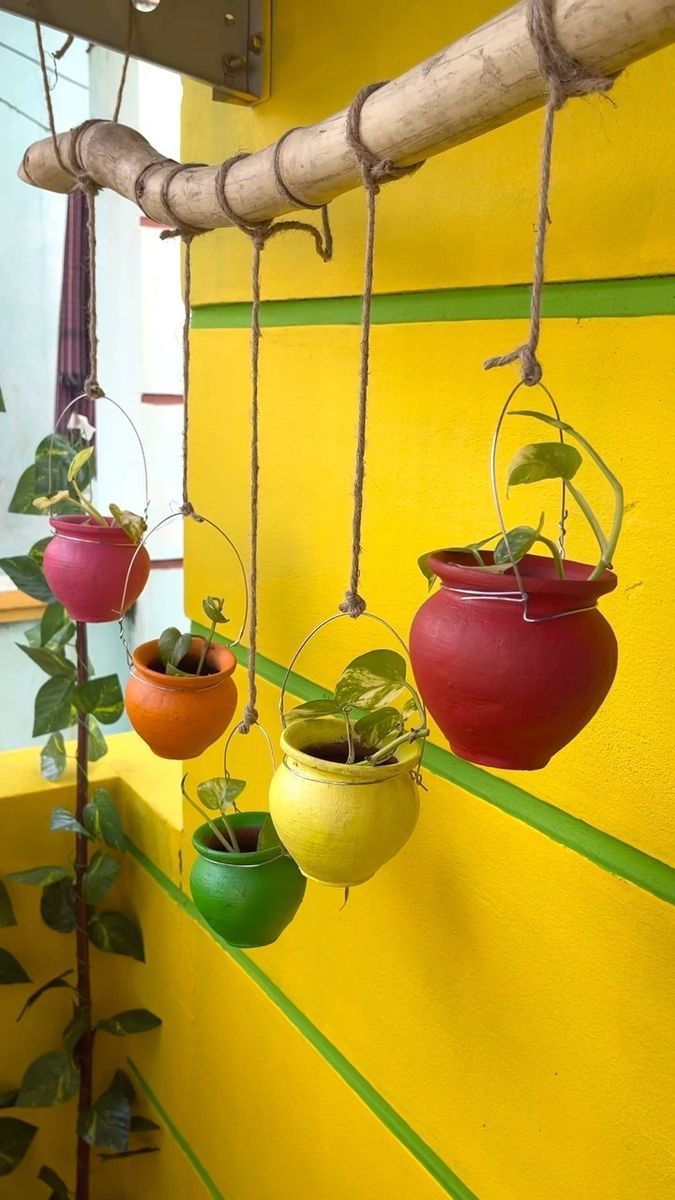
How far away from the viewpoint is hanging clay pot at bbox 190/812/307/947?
658 mm

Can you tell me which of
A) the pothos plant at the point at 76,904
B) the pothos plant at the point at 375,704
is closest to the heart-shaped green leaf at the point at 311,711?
the pothos plant at the point at 375,704

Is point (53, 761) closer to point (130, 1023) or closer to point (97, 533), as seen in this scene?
point (130, 1023)

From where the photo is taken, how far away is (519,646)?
0.41 m

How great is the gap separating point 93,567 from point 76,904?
70 cm

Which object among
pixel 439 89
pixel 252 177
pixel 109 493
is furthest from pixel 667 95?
pixel 109 493

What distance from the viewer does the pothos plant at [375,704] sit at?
1.79ft

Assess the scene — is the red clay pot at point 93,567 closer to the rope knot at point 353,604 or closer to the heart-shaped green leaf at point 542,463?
the rope knot at point 353,604

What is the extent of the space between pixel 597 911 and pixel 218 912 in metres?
0.27

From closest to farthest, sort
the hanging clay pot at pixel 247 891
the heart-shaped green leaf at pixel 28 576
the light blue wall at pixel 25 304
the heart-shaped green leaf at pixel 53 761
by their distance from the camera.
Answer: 1. the hanging clay pot at pixel 247 891
2. the heart-shaped green leaf at pixel 28 576
3. the heart-shaped green leaf at pixel 53 761
4. the light blue wall at pixel 25 304

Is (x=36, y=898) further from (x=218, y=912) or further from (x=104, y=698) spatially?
(x=218, y=912)

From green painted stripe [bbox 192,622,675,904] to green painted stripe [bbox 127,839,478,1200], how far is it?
0.33 meters

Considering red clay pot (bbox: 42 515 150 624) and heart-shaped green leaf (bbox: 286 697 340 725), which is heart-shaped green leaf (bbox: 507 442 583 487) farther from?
red clay pot (bbox: 42 515 150 624)

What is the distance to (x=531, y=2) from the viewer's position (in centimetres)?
39

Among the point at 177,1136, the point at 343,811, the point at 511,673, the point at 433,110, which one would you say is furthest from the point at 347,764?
the point at 177,1136
